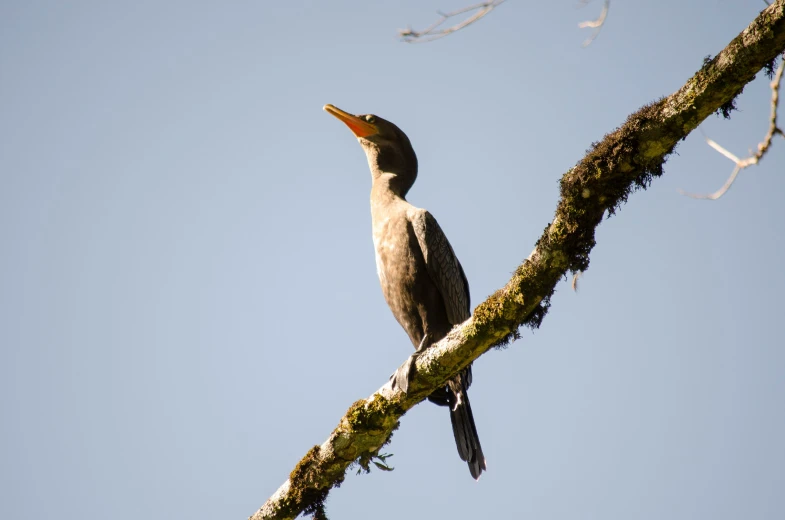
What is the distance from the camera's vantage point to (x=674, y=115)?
11.4ft

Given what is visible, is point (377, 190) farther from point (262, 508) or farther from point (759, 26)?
point (759, 26)

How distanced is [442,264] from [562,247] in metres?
2.03

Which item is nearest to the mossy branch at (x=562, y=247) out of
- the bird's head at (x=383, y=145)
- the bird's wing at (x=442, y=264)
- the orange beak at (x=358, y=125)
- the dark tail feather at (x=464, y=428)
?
the dark tail feather at (x=464, y=428)

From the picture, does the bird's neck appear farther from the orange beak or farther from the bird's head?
the orange beak

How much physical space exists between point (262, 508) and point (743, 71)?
370 centimetres

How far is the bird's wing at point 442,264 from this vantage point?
5.73 m

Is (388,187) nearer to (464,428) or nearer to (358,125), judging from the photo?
(358,125)

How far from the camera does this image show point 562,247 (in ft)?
12.5

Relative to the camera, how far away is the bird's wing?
573 centimetres

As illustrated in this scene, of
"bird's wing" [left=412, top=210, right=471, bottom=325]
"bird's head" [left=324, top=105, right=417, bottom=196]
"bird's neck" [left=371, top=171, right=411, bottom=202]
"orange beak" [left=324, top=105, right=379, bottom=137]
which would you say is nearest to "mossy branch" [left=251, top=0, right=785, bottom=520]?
"bird's wing" [left=412, top=210, right=471, bottom=325]

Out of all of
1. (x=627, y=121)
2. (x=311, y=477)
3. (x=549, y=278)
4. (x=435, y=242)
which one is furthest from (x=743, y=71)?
(x=311, y=477)

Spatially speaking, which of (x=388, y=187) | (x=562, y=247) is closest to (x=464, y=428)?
(x=562, y=247)

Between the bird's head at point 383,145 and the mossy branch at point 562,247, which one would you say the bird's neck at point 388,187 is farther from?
the mossy branch at point 562,247

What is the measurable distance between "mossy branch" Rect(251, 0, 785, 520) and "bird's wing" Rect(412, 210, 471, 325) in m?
1.28
